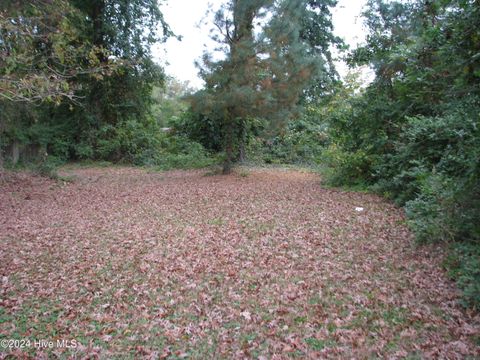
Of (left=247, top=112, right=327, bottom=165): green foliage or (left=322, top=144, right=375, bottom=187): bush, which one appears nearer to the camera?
(left=322, top=144, right=375, bottom=187): bush

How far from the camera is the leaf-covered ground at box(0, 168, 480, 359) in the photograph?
3.72 meters

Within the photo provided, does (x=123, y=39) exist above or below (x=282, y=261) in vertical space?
above

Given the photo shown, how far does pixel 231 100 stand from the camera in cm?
1238

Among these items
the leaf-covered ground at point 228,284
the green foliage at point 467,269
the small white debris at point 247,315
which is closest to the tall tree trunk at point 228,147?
the leaf-covered ground at point 228,284

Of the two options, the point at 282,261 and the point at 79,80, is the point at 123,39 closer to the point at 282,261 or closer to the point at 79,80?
the point at 79,80

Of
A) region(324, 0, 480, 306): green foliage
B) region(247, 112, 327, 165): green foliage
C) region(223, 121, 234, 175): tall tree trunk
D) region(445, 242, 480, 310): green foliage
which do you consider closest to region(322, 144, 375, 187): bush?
region(324, 0, 480, 306): green foliage

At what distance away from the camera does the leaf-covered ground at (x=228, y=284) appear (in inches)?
146

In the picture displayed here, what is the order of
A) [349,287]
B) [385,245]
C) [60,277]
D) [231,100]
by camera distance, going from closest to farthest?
[349,287] → [60,277] → [385,245] → [231,100]

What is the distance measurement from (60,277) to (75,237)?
1910mm

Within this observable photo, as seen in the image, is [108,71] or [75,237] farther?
[75,237]

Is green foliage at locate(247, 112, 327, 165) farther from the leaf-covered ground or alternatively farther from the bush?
the leaf-covered ground

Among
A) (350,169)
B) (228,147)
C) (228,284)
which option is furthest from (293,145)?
(228,284)

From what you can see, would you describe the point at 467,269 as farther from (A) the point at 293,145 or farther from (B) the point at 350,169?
(A) the point at 293,145

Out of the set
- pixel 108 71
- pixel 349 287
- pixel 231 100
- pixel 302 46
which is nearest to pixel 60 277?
pixel 108 71
